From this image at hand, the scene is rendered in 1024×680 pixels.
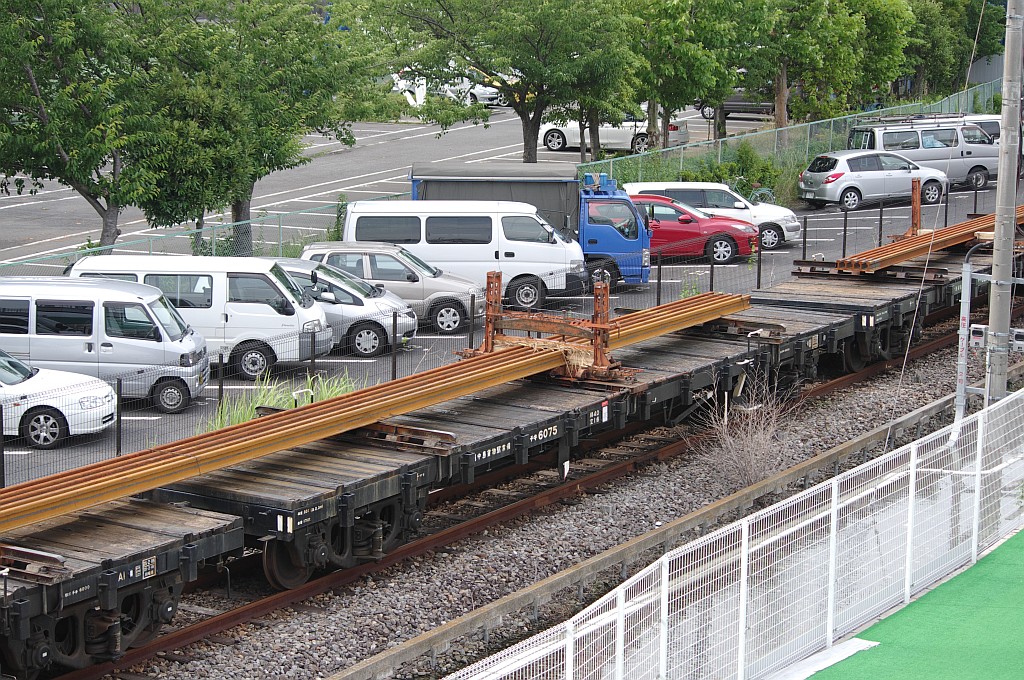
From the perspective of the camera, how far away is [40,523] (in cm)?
1070

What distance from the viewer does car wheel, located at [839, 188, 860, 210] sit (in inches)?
1393

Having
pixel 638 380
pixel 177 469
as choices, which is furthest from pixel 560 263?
pixel 177 469

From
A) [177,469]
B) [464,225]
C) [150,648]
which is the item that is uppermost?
[464,225]

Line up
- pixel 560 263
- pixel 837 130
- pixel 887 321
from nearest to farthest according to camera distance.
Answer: pixel 887 321, pixel 560 263, pixel 837 130

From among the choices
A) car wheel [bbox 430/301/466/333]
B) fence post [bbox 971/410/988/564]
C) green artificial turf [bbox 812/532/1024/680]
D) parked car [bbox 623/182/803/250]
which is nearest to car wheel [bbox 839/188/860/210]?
parked car [bbox 623/182/803/250]

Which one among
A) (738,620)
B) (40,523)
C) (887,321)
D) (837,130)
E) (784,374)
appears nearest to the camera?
(738,620)

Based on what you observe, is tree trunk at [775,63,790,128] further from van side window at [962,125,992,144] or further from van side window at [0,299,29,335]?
van side window at [0,299,29,335]

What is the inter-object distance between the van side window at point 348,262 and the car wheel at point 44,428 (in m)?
7.40

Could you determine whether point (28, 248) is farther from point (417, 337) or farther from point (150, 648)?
point (150, 648)

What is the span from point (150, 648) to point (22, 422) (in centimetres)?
624

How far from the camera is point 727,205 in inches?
1193

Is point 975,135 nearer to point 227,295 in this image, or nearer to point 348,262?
point 348,262

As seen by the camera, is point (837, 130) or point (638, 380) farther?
point (837, 130)

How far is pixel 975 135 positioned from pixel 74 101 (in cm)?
2595
